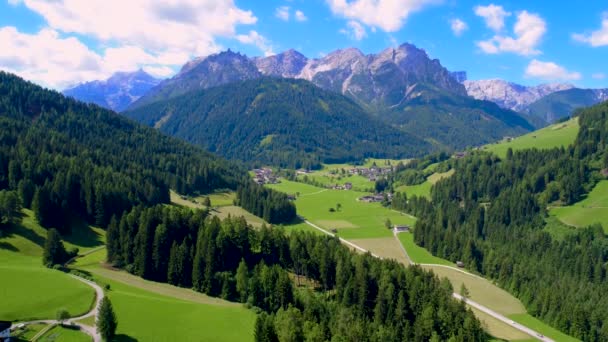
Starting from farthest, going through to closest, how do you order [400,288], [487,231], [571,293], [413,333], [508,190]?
1. [508,190]
2. [487,231]
3. [571,293]
4. [400,288]
5. [413,333]

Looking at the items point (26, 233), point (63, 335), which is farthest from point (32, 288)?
point (26, 233)

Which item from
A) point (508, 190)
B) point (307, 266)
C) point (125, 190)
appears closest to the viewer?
point (307, 266)

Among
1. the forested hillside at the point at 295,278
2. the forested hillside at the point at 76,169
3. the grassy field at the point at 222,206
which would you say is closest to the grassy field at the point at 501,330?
the forested hillside at the point at 295,278

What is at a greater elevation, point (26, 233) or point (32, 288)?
point (26, 233)

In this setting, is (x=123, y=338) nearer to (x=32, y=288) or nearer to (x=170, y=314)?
(x=170, y=314)

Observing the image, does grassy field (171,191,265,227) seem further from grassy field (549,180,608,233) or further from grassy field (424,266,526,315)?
grassy field (549,180,608,233)

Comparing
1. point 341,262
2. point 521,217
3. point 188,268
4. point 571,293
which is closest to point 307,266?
point 341,262

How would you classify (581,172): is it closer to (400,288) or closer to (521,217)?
(521,217)
